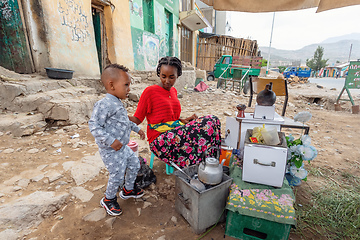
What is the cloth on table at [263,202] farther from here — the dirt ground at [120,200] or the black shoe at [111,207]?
the black shoe at [111,207]

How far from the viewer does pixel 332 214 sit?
1729 millimetres

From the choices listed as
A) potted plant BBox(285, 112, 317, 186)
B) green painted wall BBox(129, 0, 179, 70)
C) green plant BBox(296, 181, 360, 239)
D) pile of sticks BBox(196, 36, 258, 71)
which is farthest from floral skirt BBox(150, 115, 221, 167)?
pile of sticks BBox(196, 36, 258, 71)

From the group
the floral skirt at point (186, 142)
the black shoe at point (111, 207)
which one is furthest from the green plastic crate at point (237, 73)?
the black shoe at point (111, 207)

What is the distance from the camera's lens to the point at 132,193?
192 centimetres

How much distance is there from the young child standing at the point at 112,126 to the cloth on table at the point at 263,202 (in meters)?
1.01

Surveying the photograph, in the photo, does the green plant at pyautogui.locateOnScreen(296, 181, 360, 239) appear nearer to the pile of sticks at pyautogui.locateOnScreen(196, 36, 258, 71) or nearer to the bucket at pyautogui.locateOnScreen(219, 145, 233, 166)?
the bucket at pyautogui.locateOnScreen(219, 145, 233, 166)

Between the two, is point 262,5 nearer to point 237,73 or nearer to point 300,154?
point 300,154

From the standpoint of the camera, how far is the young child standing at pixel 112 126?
1.44 m

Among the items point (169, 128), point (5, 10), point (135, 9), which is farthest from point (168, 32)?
A: point (169, 128)

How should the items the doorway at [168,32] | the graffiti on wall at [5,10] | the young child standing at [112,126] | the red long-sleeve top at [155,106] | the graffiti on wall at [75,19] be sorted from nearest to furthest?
the young child standing at [112,126]
the red long-sleeve top at [155,106]
the graffiti on wall at [5,10]
the graffiti on wall at [75,19]
the doorway at [168,32]

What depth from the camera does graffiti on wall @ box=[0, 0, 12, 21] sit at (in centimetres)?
350

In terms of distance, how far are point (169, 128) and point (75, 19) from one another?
4.15 metres

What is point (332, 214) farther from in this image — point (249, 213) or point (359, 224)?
point (249, 213)

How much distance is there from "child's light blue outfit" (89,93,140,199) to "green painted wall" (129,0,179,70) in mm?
5627
